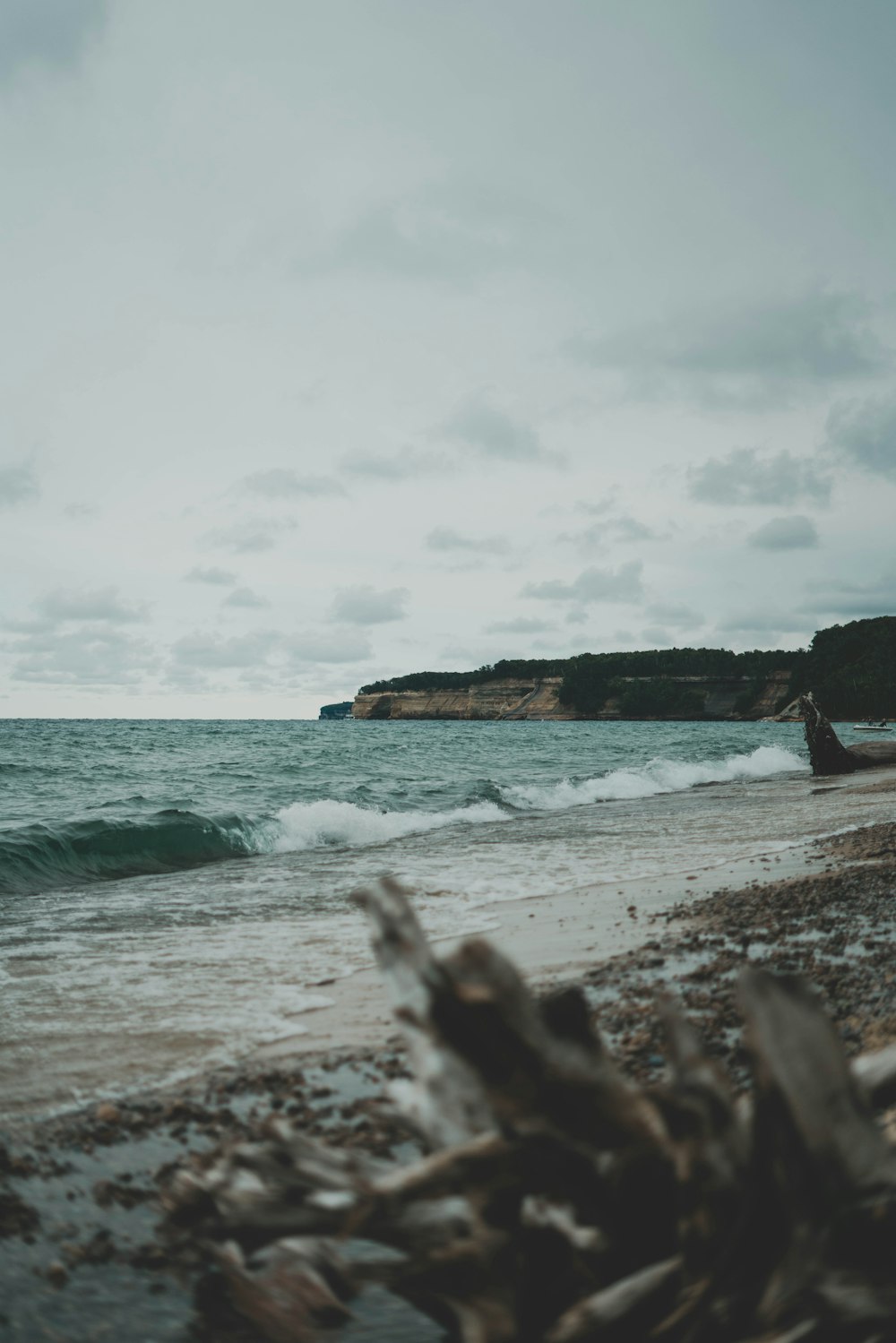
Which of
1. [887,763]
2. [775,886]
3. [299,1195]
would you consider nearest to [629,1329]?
[299,1195]

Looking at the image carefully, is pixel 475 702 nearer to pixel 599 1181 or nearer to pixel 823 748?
pixel 823 748

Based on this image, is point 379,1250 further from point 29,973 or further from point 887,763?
point 887,763

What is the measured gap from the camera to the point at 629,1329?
1708 millimetres

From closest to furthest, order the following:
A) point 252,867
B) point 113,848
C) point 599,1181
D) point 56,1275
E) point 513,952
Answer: point 599,1181 < point 56,1275 < point 513,952 < point 252,867 < point 113,848

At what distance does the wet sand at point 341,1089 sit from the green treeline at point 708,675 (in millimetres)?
99219

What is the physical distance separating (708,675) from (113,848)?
5167 inches

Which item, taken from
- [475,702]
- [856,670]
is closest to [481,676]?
[475,702]

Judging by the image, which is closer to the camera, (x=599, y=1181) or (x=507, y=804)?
(x=599, y=1181)

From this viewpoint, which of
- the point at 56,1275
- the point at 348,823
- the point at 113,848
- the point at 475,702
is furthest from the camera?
the point at 475,702

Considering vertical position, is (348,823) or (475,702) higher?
(475,702)

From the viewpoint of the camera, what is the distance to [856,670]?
10819 cm

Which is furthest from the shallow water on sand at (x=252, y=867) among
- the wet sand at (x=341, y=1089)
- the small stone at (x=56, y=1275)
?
the small stone at (x=56, y=1275)

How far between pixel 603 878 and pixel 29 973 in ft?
21.1

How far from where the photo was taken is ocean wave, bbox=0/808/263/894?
474 inches
